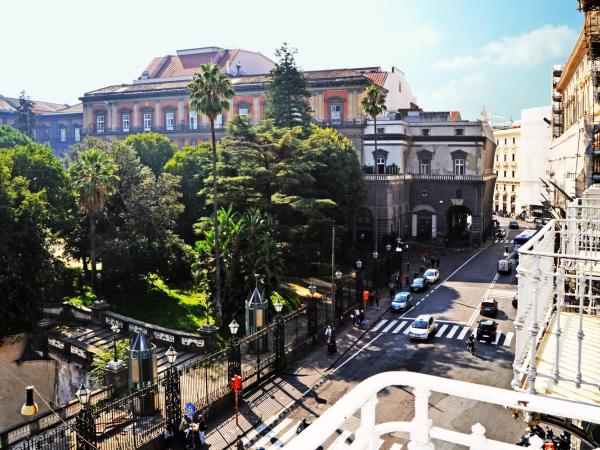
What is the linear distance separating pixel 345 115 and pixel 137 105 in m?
35.3

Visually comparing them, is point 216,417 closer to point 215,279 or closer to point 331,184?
point 215,279

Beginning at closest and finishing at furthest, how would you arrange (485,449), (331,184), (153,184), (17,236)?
(485,449), (17,236), (153,184), (331,184)

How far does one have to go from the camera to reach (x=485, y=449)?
167 inches

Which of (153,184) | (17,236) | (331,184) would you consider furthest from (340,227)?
(17,236)

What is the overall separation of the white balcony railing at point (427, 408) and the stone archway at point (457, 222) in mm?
72223

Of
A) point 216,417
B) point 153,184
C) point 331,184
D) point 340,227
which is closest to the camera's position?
point 216,417

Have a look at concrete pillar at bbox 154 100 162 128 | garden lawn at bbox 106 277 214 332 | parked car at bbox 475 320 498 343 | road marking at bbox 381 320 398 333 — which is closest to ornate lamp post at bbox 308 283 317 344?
road marking at bbox 381 320 398 333

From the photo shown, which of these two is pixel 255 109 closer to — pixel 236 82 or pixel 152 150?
pixel 236 82

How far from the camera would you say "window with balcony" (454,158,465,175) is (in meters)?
73.9

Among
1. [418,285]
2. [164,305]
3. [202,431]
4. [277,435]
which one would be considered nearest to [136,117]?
[164,305]

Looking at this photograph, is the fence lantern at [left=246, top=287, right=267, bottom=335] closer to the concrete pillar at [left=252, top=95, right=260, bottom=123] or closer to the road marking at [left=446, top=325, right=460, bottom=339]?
the road marking at [left=446, top=325, right=460, bottom=339]

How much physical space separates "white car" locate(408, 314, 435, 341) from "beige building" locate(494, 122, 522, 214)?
8874 cm

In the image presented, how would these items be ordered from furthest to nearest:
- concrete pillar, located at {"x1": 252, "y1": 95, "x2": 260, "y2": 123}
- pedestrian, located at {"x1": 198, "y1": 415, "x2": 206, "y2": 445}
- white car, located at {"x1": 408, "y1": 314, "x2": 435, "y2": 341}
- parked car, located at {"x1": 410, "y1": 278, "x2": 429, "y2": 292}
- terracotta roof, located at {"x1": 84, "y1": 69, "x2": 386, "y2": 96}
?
concrete pillar, located at {"x1": 252, "y1": 95, "x2": 260, "y2": 123} < terracotta roof, located at {"x1": 84, "y1": 69, "x2": 386, "y2": 96} < parked car, located at {"x1": 410, "y1": 278, "x2": 429, "y2": 292} < white car, located at {"x1": 408, "y1": 314, "x2": 435, "y2": 341} < pedestrian, located at {"x1": 198, "y1": 415, "x2": 206, "y2": 445}

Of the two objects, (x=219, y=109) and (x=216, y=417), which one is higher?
(x=219, y=109)
